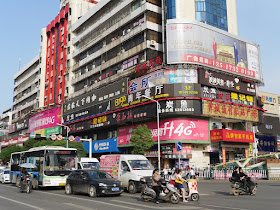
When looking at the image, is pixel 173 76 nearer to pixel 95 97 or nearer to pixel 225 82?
pixel 225 82

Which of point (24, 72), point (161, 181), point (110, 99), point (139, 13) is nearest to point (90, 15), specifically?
point (139, 13)

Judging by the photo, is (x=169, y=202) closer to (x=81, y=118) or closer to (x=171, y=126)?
(x=171, y=126)

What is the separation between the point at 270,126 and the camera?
→ 2435 inches

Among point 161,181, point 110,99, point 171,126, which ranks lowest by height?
point 161,181

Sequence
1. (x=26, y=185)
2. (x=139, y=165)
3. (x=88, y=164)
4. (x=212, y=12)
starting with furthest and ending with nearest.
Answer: (x=212, y=12) < (x=88, y=164) < (x=139, y=165) < (x=26, y=185)

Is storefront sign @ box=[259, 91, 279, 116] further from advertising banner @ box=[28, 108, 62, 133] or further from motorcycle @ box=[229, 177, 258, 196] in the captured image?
motorcycle @ box=[229, 177, 258, 196]

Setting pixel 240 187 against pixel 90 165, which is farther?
pixel 90 165

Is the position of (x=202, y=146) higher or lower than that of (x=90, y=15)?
lower

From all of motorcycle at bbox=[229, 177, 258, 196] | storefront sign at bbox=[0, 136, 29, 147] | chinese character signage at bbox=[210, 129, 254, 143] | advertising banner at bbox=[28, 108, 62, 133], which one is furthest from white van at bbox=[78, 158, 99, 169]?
storefront sign at bbox=[0, 136, 29, 147]

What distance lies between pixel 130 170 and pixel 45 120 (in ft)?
180

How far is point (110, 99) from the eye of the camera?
46.3 metres

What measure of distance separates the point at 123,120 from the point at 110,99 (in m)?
5.42

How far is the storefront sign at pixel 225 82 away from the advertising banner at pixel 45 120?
35315 millimetres

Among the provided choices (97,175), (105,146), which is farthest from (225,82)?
(97,175)
